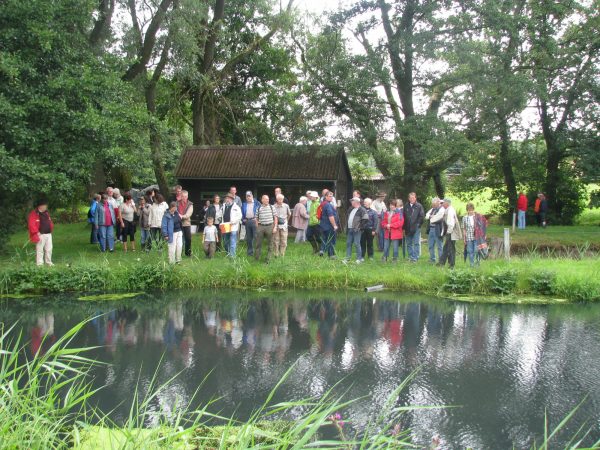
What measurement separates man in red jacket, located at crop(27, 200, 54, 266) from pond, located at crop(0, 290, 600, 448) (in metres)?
2.03

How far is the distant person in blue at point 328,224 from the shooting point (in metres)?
15.3

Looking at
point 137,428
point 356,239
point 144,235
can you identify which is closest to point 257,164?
point 144,235

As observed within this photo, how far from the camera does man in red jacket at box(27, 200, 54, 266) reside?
44.6 ft

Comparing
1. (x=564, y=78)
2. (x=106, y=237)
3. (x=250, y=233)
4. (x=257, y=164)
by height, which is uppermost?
(x=564, y=78)

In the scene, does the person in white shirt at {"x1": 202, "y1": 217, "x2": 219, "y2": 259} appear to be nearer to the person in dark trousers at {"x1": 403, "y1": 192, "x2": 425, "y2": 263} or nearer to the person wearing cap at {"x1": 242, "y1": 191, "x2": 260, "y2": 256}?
the person wearing cap at {"x1": 242, "y1": 191, "x2": 260, "y2": 256}

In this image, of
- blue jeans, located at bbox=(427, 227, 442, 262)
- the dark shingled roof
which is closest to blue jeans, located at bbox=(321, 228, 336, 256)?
blue jeans, located at bbox=(427, 227, 442, 262)

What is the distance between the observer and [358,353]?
8.45 meters

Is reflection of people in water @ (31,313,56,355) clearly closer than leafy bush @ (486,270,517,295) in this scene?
Yes

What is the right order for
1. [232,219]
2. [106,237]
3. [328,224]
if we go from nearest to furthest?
[232,219], [328,224], [106,237]

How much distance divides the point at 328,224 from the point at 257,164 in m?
8.45

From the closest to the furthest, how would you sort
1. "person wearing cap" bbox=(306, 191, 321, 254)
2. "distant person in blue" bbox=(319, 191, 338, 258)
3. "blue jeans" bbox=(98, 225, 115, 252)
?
"distant person in blue" bbox=(319, 191, 338, 258) → "person wearing cap" bbox=(306, 191, 321, 254) → "blue jeans" bbox=(98, 225, 115, 252)

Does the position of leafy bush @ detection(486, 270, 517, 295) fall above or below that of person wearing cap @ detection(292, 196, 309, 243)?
below

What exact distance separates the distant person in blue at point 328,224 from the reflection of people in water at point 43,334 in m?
6.83

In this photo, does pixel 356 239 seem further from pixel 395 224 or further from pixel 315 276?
pixel 315 276
